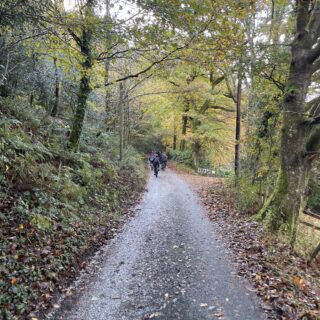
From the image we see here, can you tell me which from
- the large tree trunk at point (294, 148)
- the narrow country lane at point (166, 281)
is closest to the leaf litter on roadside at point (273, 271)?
the narrow country lane at point (166, 281)

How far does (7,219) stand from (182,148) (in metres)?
27.5

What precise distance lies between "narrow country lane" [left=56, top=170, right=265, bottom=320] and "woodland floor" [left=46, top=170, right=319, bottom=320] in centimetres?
2

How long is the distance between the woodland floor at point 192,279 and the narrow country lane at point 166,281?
0.05ft

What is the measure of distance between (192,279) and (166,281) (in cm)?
51

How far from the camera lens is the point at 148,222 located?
29.0 feet

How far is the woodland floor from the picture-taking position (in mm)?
4297

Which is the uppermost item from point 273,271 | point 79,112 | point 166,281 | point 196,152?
point 79,112

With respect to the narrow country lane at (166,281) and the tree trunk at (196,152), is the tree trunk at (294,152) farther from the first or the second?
the tree trunk at (196,152)

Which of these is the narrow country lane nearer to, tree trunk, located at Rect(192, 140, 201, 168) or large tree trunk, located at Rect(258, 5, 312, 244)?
large tree trunk, located at Rect(258, 5, 312, 244)

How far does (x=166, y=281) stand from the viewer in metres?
5.20

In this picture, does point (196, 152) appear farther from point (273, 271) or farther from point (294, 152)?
point (273, 271)

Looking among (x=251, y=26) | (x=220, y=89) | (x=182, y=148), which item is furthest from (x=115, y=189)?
(x=182, y=148)

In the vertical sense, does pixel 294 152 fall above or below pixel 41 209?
above

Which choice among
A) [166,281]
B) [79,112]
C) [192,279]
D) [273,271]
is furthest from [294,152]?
[79,112]
